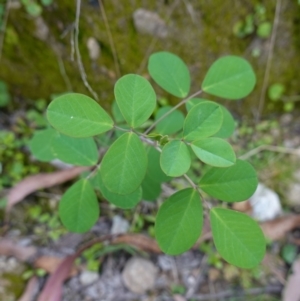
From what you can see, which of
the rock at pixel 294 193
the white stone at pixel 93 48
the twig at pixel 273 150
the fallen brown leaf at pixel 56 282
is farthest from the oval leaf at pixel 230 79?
the fallen brown leaf at pixel 56 282

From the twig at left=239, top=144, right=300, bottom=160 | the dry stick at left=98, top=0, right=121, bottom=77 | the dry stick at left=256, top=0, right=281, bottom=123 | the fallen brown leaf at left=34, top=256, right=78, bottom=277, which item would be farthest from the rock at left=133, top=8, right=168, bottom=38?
the fallen brown leaf at left=34, top=256, right=78, bottom=277

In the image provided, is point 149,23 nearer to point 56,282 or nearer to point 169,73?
point 169,73

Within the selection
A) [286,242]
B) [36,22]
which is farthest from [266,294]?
[36,22]

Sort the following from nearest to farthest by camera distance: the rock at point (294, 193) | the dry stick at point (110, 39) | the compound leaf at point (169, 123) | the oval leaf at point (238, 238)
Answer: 1. the oval leaf at point (238, 238)
2. the compound leaf at point (169, 123)
3. the dry stick at point (110, 39)
4. the rock at point (294, 193)

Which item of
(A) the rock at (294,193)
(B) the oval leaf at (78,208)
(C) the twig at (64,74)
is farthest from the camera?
(A) the rock at (294,193)

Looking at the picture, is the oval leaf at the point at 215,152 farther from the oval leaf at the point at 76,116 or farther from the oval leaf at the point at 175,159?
the oval leaf at the point at 76,116

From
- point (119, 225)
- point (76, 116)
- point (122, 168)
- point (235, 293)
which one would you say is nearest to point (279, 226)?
point (235, 293)

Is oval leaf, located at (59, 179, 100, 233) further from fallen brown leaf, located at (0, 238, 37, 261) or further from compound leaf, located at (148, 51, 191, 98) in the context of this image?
fallen brown leaf, located at (0, 238, 37, 261)

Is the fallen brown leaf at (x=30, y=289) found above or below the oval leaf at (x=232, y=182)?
below
